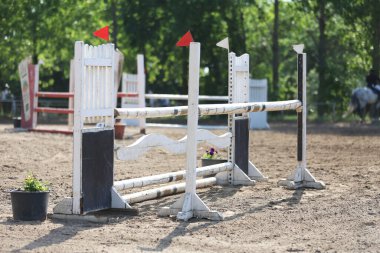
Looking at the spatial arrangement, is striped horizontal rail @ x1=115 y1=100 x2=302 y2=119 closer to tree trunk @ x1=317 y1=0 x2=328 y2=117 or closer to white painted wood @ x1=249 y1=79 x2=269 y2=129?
white painted wood @ x1=249 y1=79 x2=269 y2=129

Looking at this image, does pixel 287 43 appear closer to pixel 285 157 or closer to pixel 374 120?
pixel 374 120

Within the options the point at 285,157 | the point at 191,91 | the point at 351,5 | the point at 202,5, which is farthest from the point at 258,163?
the point at 202,5

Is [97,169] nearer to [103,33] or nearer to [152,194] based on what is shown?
[152,194]

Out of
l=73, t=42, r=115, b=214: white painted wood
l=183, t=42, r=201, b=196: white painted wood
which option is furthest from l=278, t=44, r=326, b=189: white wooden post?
l=73, t=42, r=115, b=214: white painted wood

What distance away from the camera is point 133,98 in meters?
21.0

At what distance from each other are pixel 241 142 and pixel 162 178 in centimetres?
193

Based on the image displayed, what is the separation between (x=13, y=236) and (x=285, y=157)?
8.01 meters

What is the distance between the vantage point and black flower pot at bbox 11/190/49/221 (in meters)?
6.92

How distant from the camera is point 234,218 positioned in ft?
24.0

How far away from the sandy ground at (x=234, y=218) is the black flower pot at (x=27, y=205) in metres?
0.10

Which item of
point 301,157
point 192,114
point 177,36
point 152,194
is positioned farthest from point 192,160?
point 177,36

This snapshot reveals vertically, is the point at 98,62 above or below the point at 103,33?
below

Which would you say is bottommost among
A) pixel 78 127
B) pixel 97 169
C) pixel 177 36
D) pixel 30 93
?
pixel 97 169

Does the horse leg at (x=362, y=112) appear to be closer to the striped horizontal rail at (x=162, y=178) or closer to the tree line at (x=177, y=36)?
the tree line at (x=177, y=36)
